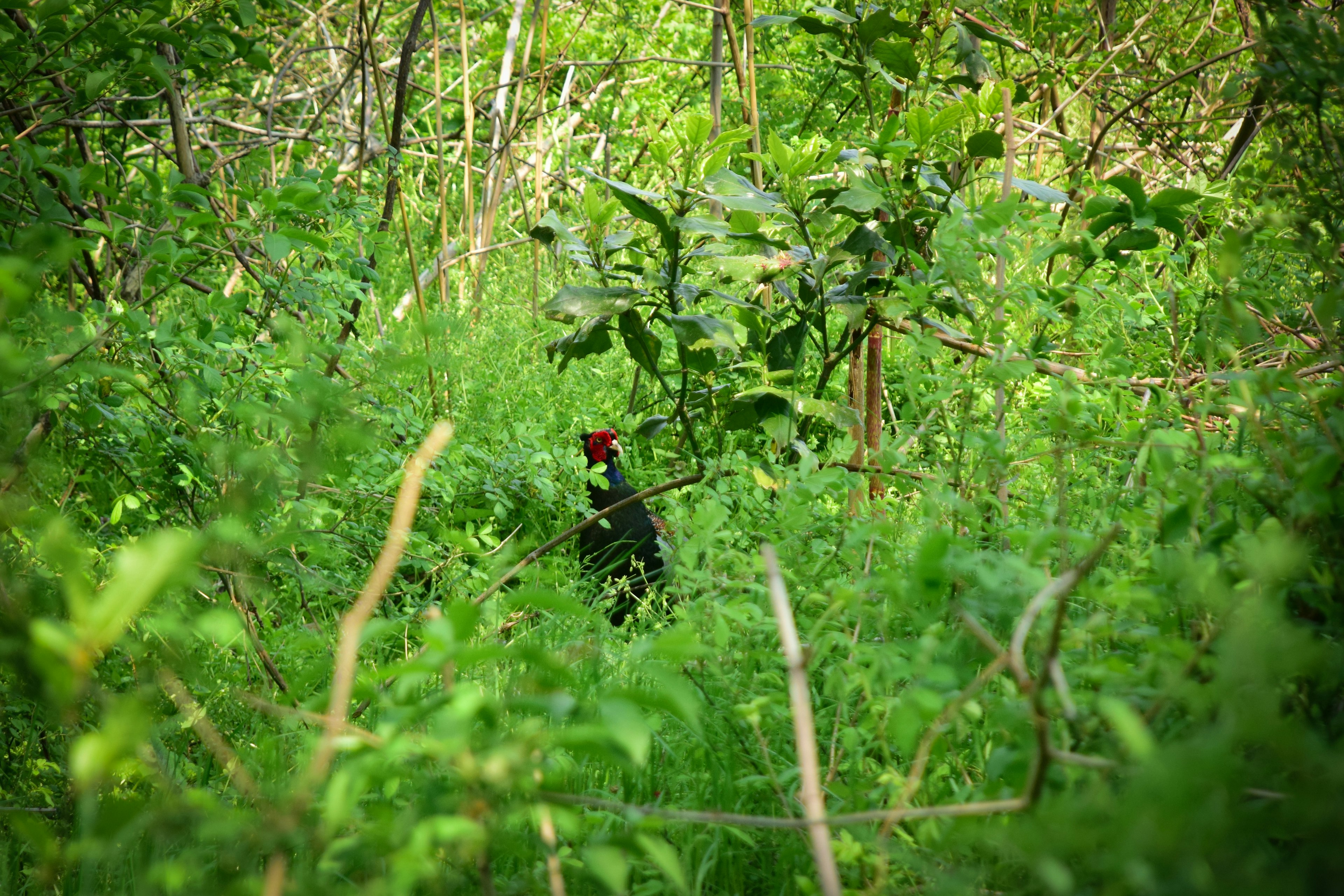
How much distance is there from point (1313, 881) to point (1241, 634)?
180 mm

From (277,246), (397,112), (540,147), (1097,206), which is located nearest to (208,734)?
(277,246)

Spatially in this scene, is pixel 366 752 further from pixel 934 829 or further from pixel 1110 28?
pixel 1110 28

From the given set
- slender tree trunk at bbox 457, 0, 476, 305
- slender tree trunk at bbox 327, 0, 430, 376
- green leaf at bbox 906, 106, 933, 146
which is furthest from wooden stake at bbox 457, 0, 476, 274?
green leaf at bbox 906, 106, 933, 146

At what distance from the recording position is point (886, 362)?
4121 millimetres

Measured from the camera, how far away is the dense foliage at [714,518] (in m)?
0.76

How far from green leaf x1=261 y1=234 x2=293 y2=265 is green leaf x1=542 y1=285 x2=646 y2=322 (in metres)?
0.60

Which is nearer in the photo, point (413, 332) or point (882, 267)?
point (413, 332)

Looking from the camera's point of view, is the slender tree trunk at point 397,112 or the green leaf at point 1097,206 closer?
the green leaf at point 1097,206

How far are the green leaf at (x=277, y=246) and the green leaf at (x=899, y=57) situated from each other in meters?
1.49

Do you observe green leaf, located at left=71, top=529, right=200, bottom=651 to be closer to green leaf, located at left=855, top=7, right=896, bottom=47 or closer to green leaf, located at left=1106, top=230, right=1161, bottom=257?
green leaf, located at left=1106, top=230, right=1161, bottom=257

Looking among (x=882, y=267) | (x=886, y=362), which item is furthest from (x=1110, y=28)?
(x=882, y=267)

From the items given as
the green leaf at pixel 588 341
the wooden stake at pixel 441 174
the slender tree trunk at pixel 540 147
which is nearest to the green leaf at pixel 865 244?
the green leaf at pixel 588 341

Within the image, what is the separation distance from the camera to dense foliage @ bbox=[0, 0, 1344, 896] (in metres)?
0.76

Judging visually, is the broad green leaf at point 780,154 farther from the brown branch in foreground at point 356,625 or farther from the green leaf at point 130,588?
the green leaf at point 130,588
